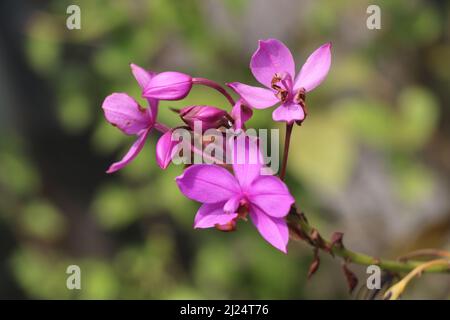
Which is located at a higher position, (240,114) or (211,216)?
(240,114)

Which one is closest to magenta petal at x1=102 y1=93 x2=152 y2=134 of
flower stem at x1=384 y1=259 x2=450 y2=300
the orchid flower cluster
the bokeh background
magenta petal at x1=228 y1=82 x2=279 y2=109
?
the orchid flower cluster

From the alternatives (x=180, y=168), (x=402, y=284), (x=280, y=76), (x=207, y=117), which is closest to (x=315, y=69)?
(x=280, y=76)

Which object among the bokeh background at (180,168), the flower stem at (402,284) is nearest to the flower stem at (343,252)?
the flower stem at (402,284)

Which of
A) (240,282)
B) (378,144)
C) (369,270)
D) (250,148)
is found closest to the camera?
(250,148)

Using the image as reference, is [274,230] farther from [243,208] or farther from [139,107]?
[139,107]

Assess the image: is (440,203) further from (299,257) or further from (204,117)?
(204,117)

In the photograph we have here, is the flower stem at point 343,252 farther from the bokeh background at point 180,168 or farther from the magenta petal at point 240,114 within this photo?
the bokeh background at point 180,168
